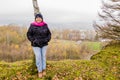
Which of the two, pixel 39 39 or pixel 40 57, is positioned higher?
pixel 39 39

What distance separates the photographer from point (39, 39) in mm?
12078

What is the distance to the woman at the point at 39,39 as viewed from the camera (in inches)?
475

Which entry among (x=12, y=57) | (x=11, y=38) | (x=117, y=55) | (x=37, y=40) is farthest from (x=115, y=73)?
(x=11, y=38)

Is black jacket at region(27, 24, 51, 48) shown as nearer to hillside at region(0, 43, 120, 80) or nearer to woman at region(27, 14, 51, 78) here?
woman at region(27, 14, 51, 78)

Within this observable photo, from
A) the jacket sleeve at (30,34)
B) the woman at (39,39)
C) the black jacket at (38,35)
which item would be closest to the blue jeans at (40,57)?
the woman at (39,39)

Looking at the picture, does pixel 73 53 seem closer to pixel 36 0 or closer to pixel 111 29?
pixel 111 29

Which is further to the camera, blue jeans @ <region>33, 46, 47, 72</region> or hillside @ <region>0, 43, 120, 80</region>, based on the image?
hillside @ <region>0, 43, 120, 80</region>

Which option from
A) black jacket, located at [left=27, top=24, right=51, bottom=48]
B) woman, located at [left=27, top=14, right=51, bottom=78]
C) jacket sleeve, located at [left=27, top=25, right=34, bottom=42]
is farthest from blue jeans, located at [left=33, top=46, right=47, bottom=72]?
jacket sleeve, located at [left=27, top=25, right=34, bottom=42]

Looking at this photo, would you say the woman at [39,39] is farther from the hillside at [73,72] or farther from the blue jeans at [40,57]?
the hillside at [73,72]

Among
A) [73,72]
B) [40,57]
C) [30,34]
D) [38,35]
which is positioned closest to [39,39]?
[38,35]

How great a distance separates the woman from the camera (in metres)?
12.1

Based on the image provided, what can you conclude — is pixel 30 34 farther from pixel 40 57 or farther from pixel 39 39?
pixel 40 57

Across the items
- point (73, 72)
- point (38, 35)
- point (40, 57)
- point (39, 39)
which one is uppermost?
point (38, 35)

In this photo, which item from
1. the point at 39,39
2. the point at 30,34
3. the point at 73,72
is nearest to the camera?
the point at 39,39
